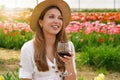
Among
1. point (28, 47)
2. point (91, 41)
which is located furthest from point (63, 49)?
point (91, 41)

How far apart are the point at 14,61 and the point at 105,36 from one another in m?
2.23

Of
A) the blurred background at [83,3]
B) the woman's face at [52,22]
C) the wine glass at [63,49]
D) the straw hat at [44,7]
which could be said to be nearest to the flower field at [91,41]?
the straw hat at [44,7]

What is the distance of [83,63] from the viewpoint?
751 centimetres

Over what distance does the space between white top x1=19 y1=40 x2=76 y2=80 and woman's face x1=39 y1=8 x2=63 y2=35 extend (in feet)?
0.59

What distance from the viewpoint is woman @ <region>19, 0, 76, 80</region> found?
11.0ft

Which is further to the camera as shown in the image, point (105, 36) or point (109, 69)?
point (105, 36)

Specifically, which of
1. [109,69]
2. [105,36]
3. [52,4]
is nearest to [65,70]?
[52,4]

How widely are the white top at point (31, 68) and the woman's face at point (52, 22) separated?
18cm

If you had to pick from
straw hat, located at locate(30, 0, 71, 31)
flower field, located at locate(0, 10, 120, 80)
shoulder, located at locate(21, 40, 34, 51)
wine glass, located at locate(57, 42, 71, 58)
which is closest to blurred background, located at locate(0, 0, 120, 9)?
flower field, located at locate(0, 10, 120, 80)

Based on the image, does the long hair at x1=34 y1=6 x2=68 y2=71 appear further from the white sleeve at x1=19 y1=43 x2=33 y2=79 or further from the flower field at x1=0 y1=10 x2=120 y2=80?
the flower field at x1=0 y1=10 x2=120 y2=80

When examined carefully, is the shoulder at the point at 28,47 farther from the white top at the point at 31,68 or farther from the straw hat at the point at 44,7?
the straw hat at the point at 44,7

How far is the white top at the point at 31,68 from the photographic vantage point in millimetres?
3338

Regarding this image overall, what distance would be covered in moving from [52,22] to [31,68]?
0.40m

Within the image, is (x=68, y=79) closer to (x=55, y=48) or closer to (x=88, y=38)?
(x=55, y=48)
